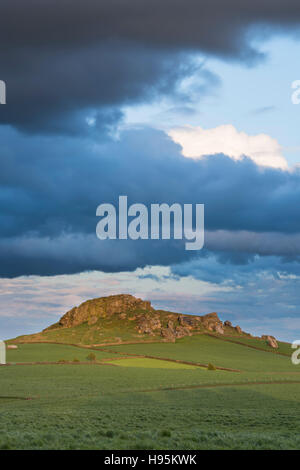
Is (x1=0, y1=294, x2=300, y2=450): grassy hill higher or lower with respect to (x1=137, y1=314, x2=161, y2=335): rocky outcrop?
lower

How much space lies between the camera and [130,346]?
161 metres

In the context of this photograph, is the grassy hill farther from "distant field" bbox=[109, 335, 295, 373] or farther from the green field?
"distant field" bbox=[109, 335, 295, 373]

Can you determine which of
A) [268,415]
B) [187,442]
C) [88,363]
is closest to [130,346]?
[88,363]

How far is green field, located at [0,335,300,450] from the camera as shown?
26.9 m

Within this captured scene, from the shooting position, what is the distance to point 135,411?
1642 inches

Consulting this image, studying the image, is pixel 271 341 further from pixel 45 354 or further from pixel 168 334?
pixel 45 354

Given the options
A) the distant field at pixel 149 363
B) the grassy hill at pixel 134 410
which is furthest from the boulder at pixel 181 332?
the grassy hill at pixel 134 410

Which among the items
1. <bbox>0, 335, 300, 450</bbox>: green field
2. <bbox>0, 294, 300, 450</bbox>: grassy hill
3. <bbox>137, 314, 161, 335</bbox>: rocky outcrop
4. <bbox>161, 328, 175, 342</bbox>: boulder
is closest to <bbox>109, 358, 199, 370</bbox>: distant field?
<bbox>0, 294, 300, 450</bbox>: grassy hill

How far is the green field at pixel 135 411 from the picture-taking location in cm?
2688

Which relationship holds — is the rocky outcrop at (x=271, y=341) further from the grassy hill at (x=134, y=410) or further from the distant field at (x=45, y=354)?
the distant field at (x=45, y=354)

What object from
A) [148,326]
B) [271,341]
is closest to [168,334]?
[148,326]

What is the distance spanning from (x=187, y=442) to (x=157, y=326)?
172m
